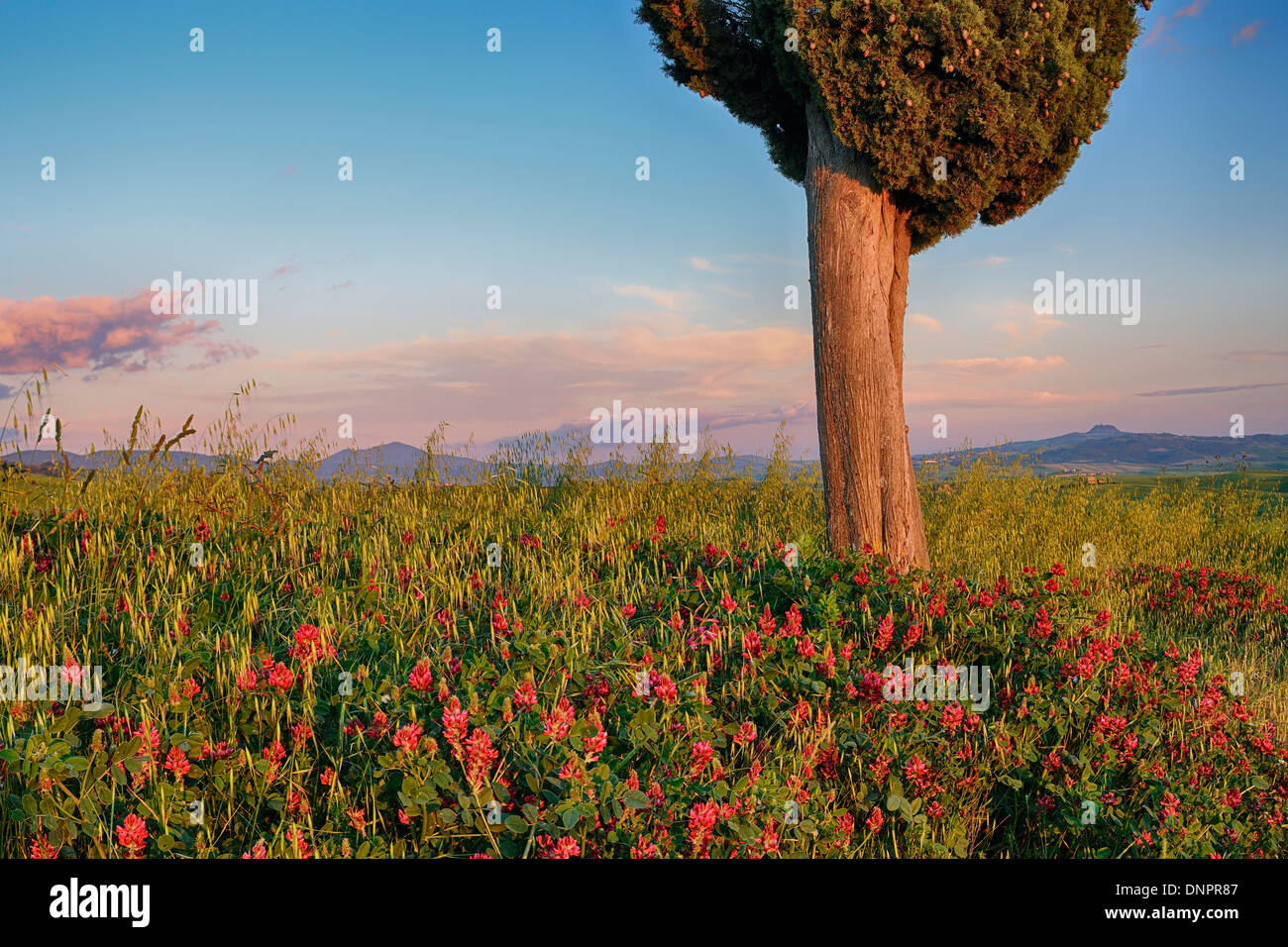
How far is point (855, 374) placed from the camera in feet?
25.3

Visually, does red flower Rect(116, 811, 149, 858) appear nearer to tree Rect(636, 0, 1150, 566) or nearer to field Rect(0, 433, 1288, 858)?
field Rect(0, 433, 1288, 858)

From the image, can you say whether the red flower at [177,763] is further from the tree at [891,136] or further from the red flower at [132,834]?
the tree at [891,136]

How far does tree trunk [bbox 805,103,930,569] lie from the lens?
771 centimetres

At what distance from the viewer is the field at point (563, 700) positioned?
2.95 m

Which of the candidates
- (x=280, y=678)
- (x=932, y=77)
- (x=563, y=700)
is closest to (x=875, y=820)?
(x=563, y=700)

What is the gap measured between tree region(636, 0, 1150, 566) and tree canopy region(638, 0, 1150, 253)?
2 cm

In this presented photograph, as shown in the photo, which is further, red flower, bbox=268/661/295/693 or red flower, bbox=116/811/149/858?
red flower, bbox=268/661/295/693

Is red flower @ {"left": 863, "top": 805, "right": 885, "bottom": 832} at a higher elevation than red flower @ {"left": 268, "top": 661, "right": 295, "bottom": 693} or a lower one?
lower

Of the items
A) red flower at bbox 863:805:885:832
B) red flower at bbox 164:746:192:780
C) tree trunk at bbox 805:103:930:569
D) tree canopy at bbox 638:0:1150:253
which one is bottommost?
red flower at bbox 863:805:885:832

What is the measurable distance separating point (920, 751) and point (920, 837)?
0.58 m

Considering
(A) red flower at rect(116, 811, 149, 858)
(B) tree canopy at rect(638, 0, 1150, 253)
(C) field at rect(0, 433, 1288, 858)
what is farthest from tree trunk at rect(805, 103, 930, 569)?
(A) red flower at rect(116, 811, 149, 858)

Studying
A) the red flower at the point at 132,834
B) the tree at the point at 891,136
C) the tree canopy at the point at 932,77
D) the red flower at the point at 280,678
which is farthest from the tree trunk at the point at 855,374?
the red flower at the point at 132,834
